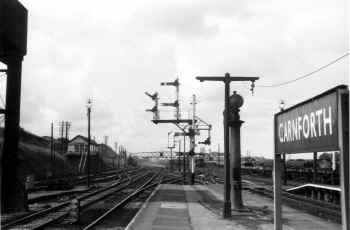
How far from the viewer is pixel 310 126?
22.1ft

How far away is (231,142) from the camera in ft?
69.7

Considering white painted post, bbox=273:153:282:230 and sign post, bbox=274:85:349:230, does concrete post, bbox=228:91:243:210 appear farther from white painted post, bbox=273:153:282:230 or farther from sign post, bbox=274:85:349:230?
sign post, bbox=274:85:349:230

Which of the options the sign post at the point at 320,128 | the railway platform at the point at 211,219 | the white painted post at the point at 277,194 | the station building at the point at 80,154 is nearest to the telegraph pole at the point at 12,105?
the railway platform at the point at 211,219

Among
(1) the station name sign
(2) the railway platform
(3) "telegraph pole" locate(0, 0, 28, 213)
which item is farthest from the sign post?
(3) "telegraph pole" locate(0, 0, 28, 213)

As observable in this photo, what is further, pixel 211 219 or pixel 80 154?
pixel 80 154

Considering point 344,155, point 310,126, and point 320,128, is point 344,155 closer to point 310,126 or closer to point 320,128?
point 320,128

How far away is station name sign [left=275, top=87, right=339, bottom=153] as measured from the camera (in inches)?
235

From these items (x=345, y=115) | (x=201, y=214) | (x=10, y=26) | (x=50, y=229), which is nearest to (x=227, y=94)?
(x=201, y=214)

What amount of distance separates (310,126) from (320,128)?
Result: 415mm

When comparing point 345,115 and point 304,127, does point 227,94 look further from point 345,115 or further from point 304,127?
point 345,115

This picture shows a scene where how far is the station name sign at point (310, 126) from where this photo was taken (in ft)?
19.6

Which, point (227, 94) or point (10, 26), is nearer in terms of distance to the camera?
point (227, 94)

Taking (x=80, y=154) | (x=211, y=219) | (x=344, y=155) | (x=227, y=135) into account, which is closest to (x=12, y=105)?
(x=227, y=135)

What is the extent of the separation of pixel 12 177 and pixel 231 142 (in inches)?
406
